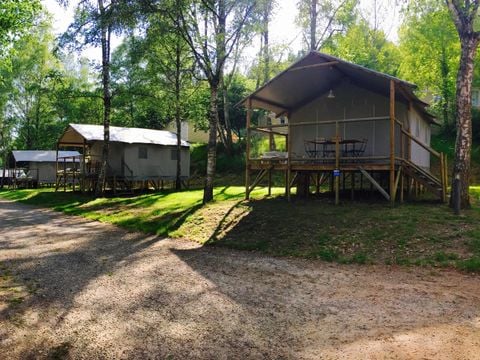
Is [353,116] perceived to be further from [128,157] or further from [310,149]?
[128,157]

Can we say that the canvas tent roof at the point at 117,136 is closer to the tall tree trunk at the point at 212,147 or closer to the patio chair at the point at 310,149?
the tall tree trunk at the point at 212,147

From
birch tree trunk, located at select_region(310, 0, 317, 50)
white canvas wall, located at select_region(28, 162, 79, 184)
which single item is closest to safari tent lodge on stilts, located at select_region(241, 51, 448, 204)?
birch tree trunk, located at select_region(310, 0, 317, 50)

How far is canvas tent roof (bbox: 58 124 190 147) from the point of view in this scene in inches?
950

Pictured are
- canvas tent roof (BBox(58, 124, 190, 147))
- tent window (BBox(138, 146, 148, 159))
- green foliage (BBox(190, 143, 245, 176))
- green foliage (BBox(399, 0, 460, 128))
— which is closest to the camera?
canvas tent roof (BBox(58, 124, 190, 147))

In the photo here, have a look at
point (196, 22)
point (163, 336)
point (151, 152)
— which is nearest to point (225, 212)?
point (196, 22)

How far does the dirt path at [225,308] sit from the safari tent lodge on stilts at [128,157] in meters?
15.8

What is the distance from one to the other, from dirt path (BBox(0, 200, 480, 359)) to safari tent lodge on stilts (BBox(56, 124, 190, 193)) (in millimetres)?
15776

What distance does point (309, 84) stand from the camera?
49.2 feet

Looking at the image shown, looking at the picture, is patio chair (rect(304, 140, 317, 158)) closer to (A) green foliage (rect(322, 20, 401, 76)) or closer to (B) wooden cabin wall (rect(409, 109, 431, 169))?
(B) wooden cabin wall (rect(409, 109, 431, 169))

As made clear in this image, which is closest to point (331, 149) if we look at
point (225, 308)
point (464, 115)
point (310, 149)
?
point (310, 149)

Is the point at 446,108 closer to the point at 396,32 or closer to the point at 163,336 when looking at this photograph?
the point at 396,32

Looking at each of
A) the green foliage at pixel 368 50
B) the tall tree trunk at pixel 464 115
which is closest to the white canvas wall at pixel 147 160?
the green foliage at pixel 368 50

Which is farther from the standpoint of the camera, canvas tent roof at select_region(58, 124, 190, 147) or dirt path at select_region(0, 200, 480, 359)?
canvas tent roof at select_region(58, 124, 190, 147)

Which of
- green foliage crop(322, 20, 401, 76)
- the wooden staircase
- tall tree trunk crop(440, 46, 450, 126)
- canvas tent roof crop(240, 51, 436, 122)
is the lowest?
the wooden staircase
